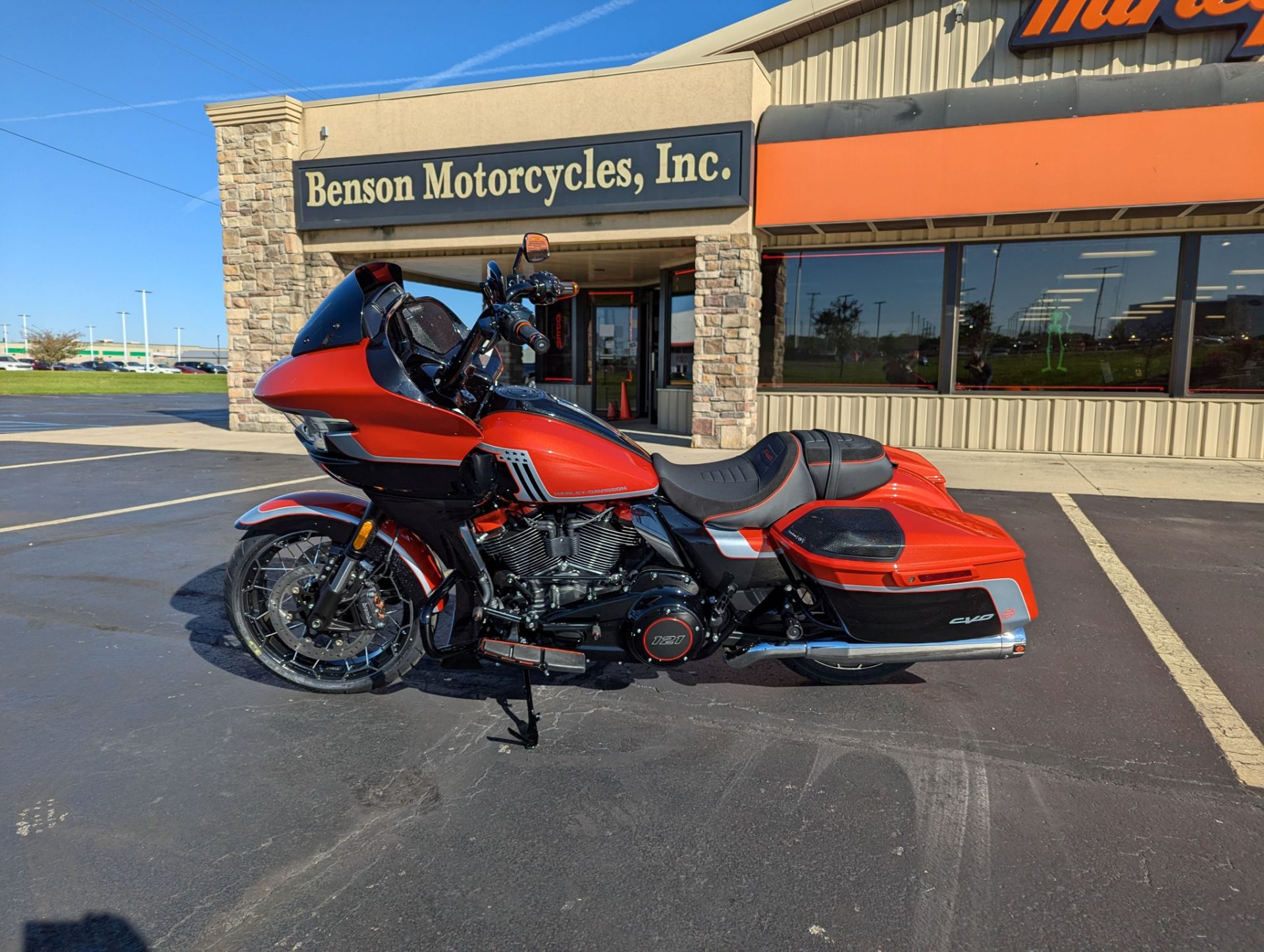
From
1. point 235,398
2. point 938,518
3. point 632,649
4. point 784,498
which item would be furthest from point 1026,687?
point 235,398

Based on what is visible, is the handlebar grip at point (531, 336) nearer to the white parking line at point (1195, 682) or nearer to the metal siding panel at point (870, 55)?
the white parking line at point (1195, 682)

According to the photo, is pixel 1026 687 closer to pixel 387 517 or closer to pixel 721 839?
pixel 721 839

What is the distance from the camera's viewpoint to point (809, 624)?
3129 millimetres

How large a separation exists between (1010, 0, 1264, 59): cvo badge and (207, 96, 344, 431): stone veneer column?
10816 mm

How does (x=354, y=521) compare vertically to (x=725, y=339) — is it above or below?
below

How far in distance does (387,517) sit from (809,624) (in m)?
1.73

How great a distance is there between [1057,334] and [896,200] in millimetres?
3039

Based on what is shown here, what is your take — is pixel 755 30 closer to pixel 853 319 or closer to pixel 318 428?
pixel 853 319

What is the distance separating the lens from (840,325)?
1205 cm

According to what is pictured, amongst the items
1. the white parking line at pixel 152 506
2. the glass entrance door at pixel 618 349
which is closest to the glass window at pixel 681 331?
the glass entrance door at pixel 618 349

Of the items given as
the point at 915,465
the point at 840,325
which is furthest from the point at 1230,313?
the point at 915,465

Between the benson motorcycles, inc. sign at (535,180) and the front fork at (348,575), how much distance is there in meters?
8.90

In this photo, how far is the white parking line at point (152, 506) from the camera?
6582 millimetres

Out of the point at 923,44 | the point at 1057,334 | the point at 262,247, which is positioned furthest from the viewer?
the point at 262,247
